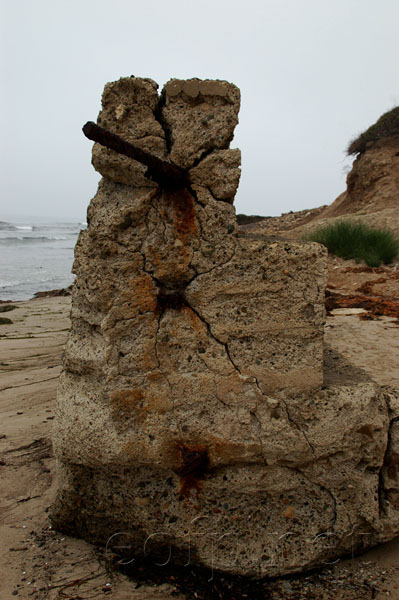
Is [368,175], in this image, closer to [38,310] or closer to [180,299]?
[38,310]

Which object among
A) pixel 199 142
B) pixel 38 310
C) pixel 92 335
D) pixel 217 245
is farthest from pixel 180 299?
pixel 38 310

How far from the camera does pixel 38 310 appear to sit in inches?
358

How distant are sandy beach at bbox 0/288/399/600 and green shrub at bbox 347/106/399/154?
1255 cm

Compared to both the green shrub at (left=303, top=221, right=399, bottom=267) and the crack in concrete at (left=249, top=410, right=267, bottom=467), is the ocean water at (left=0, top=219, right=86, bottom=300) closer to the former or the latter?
the green shrub at (left=303, top=221, right=399, bottom=267)

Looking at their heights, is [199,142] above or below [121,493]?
above

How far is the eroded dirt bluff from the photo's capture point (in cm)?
197

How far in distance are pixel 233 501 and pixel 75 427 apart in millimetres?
728

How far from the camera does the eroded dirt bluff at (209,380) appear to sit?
6.48ft

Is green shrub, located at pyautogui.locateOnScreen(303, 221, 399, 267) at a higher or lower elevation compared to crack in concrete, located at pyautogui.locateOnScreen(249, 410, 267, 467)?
higher

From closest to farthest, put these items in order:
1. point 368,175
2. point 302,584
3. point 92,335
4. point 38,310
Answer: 1. point 302,584
2. point 92,335
3. point 38,310
4. point 368,175

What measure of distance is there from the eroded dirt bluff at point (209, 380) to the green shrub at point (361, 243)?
7152mm

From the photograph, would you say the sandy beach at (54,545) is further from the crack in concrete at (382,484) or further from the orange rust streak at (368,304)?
the orange rust streak at (368,304)

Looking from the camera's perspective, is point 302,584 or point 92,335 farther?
point 92,335

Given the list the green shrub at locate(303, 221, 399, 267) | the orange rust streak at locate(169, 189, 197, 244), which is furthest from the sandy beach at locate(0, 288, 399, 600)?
the green shrub at locate(303, 221, 399, 267)
